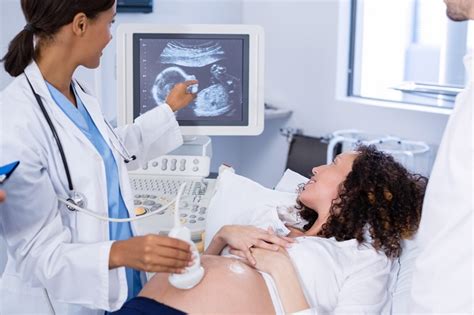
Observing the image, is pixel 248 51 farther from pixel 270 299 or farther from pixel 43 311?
pixel 43 311

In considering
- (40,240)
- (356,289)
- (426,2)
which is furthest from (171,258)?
(426,2)

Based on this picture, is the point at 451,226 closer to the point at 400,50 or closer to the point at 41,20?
the point at 41,20

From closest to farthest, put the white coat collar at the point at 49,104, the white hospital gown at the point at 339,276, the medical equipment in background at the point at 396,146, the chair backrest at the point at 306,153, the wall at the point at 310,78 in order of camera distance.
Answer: the white coat collar at the point at 49,104 < the white hospital gown at the point at 339,276 < the medical equipment in background at the point at 396,146 < the wall at the point at 310,78 < the chair backrest at the point at 306,153

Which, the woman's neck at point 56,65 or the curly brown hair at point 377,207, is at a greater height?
the woman's neck at point 56,65

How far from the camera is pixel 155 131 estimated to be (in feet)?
5.83

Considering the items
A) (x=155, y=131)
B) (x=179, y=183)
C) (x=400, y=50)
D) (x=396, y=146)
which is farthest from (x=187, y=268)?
(x=400, y=50)

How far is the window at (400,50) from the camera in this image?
290cm

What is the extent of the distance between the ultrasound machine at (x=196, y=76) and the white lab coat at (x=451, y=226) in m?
1.00

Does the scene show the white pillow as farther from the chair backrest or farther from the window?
the window

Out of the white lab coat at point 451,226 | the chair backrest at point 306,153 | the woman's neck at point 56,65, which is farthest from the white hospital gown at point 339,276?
the chair backrest at point 306,153

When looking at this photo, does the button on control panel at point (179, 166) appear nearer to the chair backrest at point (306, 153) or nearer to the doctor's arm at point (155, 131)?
the doctor's arm at point (155, 131)

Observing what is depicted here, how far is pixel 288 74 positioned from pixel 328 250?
6.41 ft

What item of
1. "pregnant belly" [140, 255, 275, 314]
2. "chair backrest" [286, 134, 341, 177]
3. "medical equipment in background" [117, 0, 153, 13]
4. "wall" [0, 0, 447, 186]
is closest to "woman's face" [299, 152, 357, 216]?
"pregnant belly" [140, 255, 275, 314]

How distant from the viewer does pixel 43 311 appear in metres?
1.32
